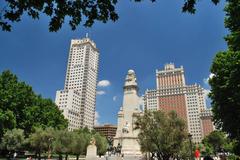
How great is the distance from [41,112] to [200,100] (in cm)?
13324

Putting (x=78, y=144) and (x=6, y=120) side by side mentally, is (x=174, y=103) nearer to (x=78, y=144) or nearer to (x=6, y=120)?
(x=78, y=144)

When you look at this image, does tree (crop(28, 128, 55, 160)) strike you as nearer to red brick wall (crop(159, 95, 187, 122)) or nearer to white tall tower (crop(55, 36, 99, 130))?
white tall tower (crop(55, 36, 99, 130))

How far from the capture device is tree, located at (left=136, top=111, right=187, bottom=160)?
105ft

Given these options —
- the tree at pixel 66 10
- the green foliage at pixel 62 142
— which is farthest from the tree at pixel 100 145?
the tree at pixel 66 10

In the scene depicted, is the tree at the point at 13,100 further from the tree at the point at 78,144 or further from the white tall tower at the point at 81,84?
the white tall tower at the point at 81,84

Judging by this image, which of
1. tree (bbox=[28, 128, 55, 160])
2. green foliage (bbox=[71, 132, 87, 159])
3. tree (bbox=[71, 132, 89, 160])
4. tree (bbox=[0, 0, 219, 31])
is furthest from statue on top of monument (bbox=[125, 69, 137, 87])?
tree (bbox=[0, 0, 219, 31])

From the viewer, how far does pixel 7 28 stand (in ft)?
20.1

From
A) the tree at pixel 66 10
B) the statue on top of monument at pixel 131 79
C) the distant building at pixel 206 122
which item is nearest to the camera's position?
the tree at pixel 66 10

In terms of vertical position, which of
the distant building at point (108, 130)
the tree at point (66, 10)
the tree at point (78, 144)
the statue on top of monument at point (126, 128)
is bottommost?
the tree at point (78, 144)

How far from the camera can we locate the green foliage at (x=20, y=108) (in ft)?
144

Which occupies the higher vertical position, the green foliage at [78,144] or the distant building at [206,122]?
the distant building at [206,122]

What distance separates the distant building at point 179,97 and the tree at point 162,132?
120569mm

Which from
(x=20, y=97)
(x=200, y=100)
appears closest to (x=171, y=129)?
(x=20, y=97)

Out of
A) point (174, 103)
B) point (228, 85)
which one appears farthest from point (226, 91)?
point (174, 103)
